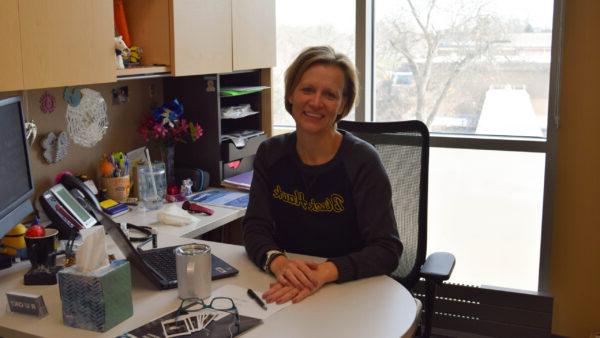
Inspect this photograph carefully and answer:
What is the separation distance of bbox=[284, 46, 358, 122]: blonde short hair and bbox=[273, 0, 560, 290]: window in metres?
1.24

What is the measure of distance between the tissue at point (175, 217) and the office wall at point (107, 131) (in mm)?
480

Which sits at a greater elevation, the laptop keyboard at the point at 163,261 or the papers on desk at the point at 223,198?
the laptop keyboard at the point at 163,261

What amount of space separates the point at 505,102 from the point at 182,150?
1585 mm

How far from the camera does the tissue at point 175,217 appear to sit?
2361mm

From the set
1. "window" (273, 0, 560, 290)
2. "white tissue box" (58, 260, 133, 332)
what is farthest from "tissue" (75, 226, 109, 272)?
"window" (273, 0, 560, 290)

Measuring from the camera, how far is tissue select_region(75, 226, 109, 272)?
1417 millimetres

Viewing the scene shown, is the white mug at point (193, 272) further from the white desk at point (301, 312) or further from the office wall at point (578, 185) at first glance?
the office wall at point (578, 185)

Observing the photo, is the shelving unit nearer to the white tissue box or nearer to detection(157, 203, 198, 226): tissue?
detection(157, 203, 198, 226): tissue

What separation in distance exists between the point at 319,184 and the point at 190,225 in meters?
0.67

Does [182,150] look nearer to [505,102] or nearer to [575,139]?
→ [505,102]

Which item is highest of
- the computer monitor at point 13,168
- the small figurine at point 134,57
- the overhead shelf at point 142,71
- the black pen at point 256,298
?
the small figurine at point 134,57

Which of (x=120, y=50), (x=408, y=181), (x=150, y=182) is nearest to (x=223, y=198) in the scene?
(x=150, y=182)

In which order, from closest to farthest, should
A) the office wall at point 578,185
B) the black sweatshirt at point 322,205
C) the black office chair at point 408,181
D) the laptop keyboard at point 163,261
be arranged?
the laptop keyboard at point 163,261
the black sweatshirt at point 322,205
the black office chair at point 408,181
the office wall at point 578,185

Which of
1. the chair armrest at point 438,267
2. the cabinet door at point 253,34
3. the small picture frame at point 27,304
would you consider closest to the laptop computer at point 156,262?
the small picture frame at point 27,304
